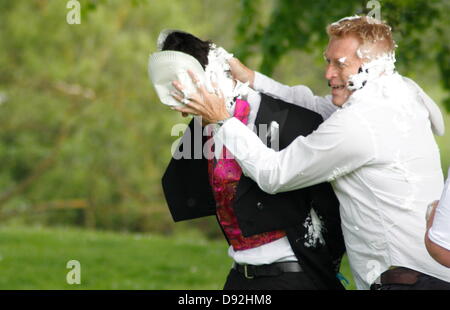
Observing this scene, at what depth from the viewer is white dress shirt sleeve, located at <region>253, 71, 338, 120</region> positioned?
399 centimetres

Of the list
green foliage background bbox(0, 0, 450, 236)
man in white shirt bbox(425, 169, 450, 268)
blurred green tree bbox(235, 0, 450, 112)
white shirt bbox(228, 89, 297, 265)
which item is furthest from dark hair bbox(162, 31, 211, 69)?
green foliage background bbox(0, 0, 450, 236)

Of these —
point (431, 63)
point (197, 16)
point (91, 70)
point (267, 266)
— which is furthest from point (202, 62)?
point (197, 16)

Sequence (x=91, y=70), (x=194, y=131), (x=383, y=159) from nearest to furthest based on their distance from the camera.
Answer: (x=383, y=159) < (x=194, y=131) < (x=91, y=70)

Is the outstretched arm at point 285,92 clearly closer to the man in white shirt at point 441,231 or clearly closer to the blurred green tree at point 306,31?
the man in white shirt at point 441,231

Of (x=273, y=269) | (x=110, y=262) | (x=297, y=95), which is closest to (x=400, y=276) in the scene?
(x=273, y=269)

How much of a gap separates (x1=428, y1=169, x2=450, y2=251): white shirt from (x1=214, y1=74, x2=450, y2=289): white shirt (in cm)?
57

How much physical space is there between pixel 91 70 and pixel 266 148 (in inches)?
720

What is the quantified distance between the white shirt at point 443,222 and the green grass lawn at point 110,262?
5167 millimetres

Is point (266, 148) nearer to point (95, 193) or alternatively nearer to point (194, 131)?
point (194, 131)

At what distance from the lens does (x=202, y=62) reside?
3.71 metres

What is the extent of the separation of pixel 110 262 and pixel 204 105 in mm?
5847

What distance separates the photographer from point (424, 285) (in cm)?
325

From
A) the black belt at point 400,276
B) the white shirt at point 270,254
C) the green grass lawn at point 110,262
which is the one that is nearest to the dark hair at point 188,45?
the white shirt at point 270,254

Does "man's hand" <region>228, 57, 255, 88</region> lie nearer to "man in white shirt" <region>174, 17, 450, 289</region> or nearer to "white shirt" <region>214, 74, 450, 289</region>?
"man in white shirt" <region>174, 17, 450, 289</region>
